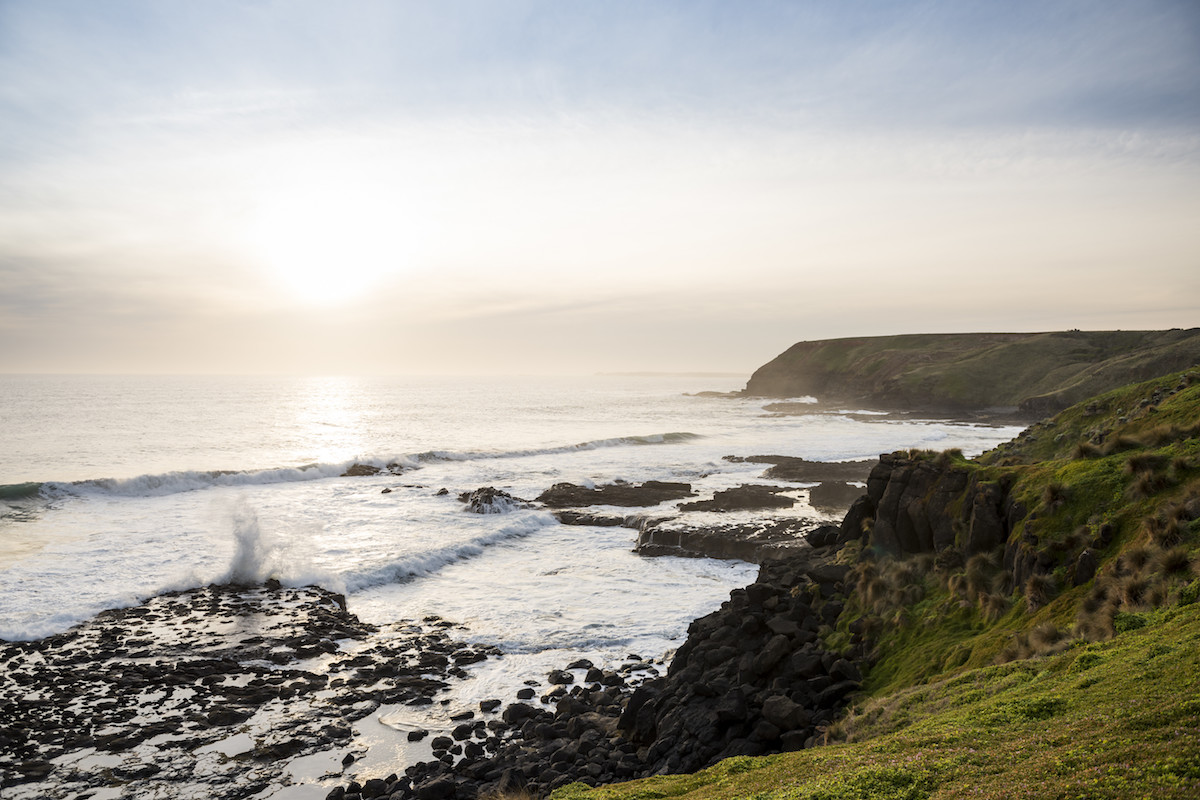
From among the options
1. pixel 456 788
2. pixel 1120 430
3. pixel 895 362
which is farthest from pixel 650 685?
pixel 895 362

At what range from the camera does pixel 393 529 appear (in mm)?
38656

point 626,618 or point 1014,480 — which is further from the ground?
point 1014,480

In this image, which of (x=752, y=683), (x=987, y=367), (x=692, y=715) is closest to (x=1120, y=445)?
(x=752, y=683)

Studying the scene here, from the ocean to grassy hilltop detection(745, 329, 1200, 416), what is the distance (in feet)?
72.8

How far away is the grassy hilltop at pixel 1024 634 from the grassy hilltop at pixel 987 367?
3380 inches

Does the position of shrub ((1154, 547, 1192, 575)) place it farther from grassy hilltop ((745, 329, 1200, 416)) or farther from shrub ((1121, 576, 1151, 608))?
grassy hilltop ((745, 329, 1200, 416))

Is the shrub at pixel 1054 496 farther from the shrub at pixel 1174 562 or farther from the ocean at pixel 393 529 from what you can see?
the ocean at pixel 393 529

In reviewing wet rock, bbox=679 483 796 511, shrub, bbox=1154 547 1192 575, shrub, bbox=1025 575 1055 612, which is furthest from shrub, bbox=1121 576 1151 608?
wet rock, bbox=679 483 796 511

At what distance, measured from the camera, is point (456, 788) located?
13453mm

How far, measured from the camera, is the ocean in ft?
76.9

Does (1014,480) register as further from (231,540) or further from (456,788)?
(231,540)

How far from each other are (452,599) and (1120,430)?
2268 centimetres

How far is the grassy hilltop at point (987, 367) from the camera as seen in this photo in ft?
291

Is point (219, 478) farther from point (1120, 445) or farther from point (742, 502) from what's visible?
point (1120, 445)
